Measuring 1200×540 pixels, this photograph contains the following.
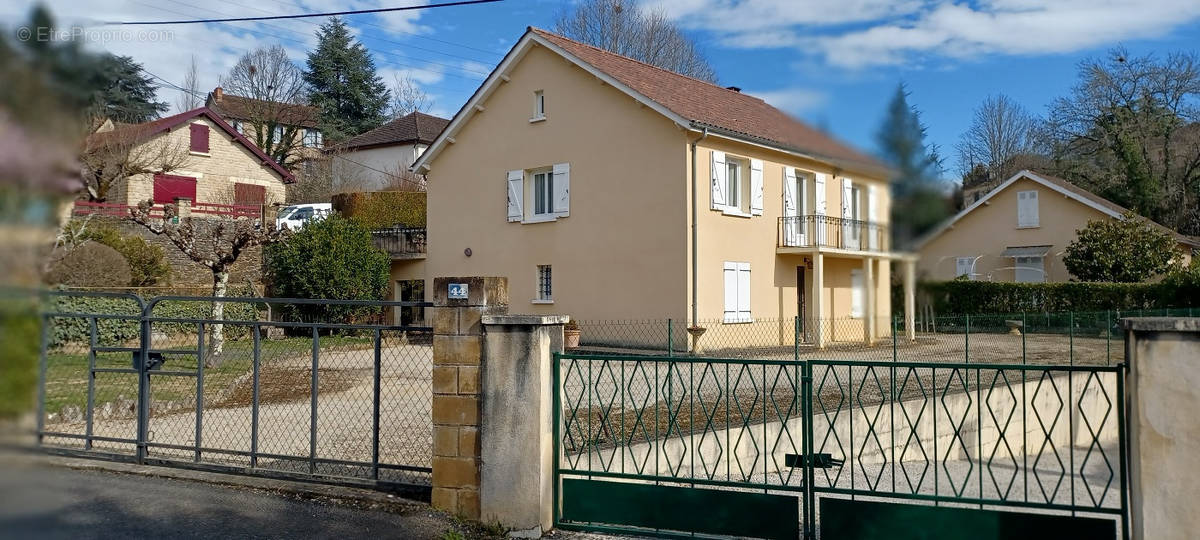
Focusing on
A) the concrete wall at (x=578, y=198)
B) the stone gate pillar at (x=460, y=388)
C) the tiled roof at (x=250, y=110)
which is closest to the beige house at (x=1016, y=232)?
the stone gate pillar at (x=460, y=388)

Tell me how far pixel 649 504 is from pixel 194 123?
113 ft

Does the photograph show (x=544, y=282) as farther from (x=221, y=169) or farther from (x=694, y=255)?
(x=221, y=169)

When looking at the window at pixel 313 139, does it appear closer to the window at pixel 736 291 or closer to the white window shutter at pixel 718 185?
the white window shutter at pixel 718 185

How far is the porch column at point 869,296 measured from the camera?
1468 millimetres

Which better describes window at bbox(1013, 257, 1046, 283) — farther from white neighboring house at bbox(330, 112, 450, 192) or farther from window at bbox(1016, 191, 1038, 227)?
white neighboring house at bbox(330, 112, 450, 192)

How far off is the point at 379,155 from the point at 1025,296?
46.5 metres

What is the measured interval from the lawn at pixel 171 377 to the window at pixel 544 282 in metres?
7.48

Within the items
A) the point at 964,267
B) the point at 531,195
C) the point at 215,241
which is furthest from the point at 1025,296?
the point at 531,195

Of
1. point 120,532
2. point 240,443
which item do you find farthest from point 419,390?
point 120,532

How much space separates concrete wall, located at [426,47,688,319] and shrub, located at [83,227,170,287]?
8.17 meters

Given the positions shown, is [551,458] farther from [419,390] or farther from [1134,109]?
[419,390]

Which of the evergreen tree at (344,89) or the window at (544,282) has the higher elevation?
the evergreen tree at (344,89)


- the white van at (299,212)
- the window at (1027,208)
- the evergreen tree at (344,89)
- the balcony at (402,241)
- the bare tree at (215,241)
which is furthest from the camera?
the evergreen tree at (344,89)

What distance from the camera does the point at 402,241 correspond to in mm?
28766
